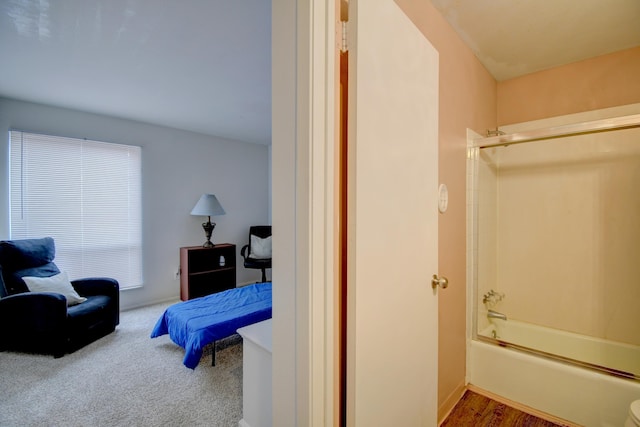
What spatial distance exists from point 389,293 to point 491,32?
1.79 metres

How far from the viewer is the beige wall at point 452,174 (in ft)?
5.28

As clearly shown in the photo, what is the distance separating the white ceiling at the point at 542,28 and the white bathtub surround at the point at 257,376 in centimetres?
A: 194

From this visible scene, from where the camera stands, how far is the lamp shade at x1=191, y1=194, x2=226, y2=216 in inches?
157

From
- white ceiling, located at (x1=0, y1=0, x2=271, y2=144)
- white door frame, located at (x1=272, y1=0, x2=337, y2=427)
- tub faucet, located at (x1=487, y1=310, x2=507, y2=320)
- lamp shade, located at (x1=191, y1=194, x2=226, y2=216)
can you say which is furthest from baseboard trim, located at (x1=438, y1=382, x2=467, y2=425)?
lamp shade, located at (x1=191, y1=194, x2=226, y2=216)

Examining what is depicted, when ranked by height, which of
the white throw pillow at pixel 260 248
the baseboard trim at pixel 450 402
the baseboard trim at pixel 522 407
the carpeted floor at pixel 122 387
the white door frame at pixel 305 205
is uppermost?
the white door frame at pixel 305 205

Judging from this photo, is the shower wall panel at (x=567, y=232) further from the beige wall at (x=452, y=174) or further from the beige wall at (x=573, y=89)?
the beige wall at (x=452, y=174)

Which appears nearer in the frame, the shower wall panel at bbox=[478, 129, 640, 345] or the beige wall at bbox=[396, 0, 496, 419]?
the beige wall at bbox=[396, 0, 496, 419]

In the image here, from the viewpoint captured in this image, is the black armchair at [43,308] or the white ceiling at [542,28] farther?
the black armchair at [43,308]

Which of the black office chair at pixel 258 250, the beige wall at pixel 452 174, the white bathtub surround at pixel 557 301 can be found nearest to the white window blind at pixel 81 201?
the black office chair at pixel 258 250

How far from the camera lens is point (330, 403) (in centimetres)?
88

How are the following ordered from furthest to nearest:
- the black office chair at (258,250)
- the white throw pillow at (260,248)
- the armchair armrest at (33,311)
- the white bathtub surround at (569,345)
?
1. the white throw pillow at (260,248)
2. the black office chair at (258,250)
3. the armchair armrest at (33,311)
4. the white bathtub surround at (569,345)

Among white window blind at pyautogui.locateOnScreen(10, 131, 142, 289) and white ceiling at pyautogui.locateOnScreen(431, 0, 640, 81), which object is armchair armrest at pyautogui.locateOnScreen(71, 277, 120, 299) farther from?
white ceiling at pyautogui.locateOnScreen(431, 0, 640, 81)

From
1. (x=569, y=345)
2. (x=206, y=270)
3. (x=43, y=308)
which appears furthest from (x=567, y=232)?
(x=43, y=308)

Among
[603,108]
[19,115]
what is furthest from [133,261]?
[603,108]
